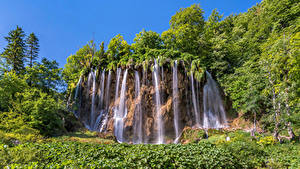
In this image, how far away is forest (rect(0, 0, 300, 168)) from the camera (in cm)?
546

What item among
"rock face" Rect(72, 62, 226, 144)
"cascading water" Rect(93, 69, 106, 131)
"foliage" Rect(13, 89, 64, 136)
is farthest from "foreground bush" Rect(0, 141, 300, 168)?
"cascading water" Rect(93, 69, 106, 131)

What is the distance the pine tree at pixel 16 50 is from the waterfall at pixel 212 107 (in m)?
27.6

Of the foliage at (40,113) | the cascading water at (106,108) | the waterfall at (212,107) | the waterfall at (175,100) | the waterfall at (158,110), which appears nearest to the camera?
the foliage at (40,113)

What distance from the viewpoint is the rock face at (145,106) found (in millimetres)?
17984

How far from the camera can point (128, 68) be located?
68.0 feet

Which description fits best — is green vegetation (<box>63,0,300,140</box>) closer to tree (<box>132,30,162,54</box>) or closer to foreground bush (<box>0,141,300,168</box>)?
tree (<box>132,30,162,54</box>)

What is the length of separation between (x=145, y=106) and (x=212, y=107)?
30.0 ft

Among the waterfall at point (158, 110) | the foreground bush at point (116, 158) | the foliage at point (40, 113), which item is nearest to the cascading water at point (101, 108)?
the foliage at point (40, 113)

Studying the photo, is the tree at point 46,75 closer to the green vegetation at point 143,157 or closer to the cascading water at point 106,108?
the cascading water at point 106,108

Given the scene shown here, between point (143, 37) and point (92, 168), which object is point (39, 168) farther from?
point (143, 37)

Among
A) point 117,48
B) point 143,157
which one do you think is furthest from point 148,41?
point 143,157

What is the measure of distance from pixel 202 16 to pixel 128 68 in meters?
18.6

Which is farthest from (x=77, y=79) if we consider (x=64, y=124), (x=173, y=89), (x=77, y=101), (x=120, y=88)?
(x=173, y=89)

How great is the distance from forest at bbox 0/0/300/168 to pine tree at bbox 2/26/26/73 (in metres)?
0.12
